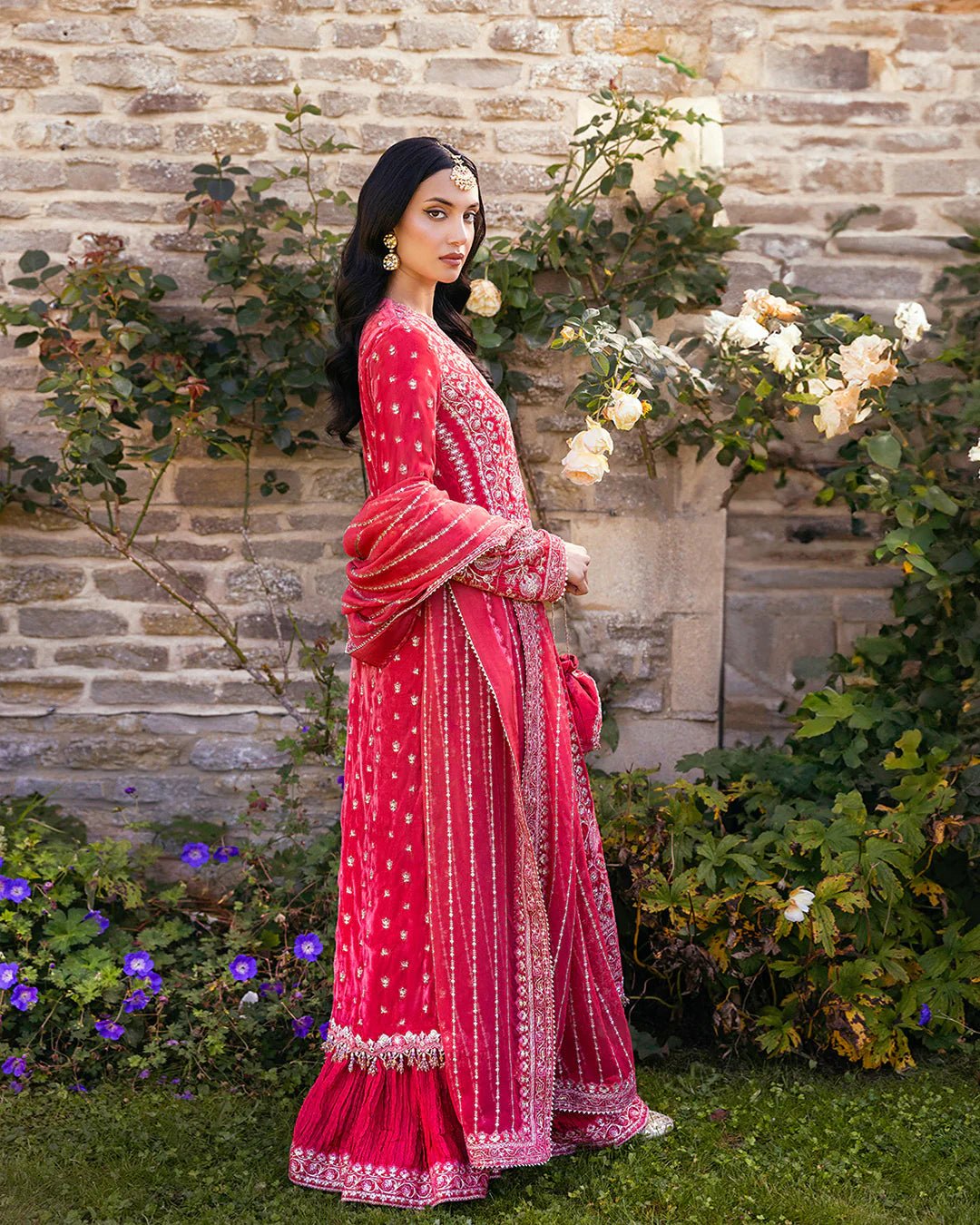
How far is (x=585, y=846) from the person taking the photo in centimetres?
247

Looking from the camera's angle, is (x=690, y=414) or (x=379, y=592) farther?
(x=690, y=414)

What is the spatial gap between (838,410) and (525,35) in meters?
1.55

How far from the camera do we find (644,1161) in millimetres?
2436

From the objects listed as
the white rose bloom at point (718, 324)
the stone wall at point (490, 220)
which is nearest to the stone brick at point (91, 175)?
the stone wall at point (490, 220)

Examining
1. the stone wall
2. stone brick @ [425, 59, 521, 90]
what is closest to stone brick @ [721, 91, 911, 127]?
the stone wall

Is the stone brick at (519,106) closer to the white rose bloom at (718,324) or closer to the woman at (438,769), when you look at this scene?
the white rose bloom at (718,324)

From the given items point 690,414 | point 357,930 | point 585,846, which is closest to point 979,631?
point 690,414

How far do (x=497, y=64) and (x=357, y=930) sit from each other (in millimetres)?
2578

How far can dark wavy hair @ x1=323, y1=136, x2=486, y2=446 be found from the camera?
221cm

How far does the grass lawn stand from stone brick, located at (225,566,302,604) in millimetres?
1453

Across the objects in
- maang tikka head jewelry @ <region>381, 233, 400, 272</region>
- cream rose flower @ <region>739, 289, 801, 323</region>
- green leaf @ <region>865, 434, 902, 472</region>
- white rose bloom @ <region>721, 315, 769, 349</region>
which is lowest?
green leaf @ <region>865, 434, 902, 472</region>

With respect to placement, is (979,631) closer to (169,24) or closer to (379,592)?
(379,592)

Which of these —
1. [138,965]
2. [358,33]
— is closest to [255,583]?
[138,965]

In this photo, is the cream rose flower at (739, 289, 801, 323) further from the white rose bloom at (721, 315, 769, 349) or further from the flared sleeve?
the flared sleeve
